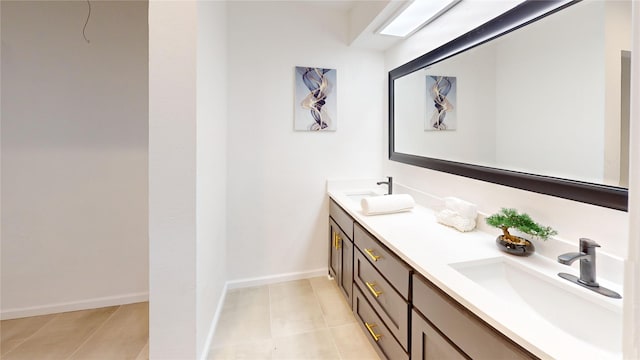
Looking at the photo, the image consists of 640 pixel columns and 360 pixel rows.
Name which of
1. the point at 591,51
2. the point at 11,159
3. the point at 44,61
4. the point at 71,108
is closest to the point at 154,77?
the point at 71,108

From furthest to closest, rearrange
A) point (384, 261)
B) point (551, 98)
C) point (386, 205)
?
point (386, 205), point (384, 261), point (551, 98)

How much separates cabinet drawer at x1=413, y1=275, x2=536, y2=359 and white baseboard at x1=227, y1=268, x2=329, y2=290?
1.60 m

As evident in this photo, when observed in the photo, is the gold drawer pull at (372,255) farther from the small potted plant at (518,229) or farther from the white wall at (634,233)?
the white wall at (634,233)

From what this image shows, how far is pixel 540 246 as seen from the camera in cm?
124

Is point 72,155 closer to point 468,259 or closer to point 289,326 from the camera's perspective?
point 289,326

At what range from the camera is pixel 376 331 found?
5.20ft

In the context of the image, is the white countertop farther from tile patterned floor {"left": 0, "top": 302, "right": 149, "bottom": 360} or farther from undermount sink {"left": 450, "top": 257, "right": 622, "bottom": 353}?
tile patterned floor {"left": 0, "top": 302, "right": 149, "bottom": 360}

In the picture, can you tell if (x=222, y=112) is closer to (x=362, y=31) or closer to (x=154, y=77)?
(x=154, y=77)

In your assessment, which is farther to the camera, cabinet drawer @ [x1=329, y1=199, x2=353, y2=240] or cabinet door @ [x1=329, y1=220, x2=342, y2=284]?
cabinet door @ [x1=329, y1=220, x2=342, y2=284]

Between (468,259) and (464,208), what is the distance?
473 mm

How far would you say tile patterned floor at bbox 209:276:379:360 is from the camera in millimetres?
1694

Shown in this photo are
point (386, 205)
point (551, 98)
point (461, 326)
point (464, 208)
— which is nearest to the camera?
point (461, 326)

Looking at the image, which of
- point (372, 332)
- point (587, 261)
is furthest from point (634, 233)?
point (372, 332)

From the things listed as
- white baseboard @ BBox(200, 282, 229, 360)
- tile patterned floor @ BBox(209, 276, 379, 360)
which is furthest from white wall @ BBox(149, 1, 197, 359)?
tile patterned floor @ BBox(209, 276, 379, 360)
